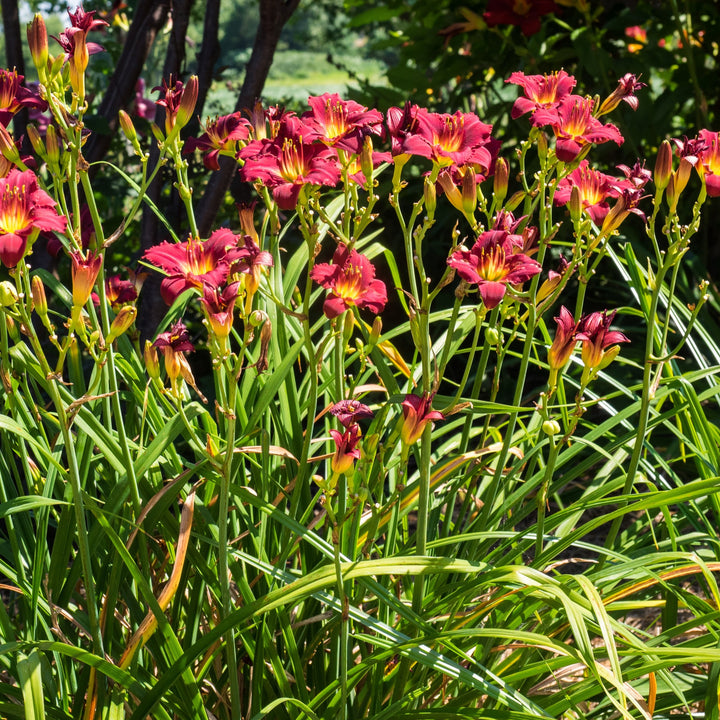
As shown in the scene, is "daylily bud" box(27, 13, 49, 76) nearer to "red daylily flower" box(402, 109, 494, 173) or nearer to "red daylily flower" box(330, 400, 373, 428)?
"red daylily flower" box(402, 109, 494, 173)

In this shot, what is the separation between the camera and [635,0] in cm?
327

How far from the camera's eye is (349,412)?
1.10m

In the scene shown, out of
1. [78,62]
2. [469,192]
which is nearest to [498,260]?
[469,192]

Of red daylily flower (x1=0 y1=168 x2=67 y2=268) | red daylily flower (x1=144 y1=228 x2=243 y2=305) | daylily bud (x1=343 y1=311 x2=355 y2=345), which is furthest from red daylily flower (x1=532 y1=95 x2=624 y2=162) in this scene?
red daylily flower (x1=0 y1=168 x2=67 y2=268)

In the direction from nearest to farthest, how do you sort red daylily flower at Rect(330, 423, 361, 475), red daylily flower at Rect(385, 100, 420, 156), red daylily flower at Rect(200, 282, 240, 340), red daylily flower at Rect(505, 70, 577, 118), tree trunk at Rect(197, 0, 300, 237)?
1. red daylily flower at Rect(200, 282, 240, 340)
2. red daylily flower at Rect(330, 423, 361, 475)
3. red daylily flower at Rect(385, 100, 420, 156)
4. red daylily flower at Rect(505, 70, 577, 118)
5. tree trunk at Rect(197, 0, 300, 237)

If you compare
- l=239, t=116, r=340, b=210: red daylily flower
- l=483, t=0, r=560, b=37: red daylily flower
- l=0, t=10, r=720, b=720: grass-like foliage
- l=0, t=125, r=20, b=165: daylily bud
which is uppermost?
l=483, t=0, r=560, b=37: red daylily flower

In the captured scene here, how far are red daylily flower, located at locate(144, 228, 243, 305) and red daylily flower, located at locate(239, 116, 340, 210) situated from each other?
0.09 meters

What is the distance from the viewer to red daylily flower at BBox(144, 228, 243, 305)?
1.06 meters

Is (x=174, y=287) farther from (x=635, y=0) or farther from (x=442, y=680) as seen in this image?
(x=635, y=0)

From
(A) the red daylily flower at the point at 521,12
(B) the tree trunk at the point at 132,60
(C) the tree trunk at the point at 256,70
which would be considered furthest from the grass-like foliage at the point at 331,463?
(A) the red daylily flower at the point at 521,12

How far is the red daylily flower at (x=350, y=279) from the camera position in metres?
1.13

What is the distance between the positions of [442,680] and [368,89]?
262 centimetres

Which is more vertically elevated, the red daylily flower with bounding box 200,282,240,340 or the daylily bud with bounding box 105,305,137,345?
the red daylily flower with bounding box 200,282,240,340

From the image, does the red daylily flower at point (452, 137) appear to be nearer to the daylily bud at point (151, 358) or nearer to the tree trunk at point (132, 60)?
the daylily bud at point (151, 358)
